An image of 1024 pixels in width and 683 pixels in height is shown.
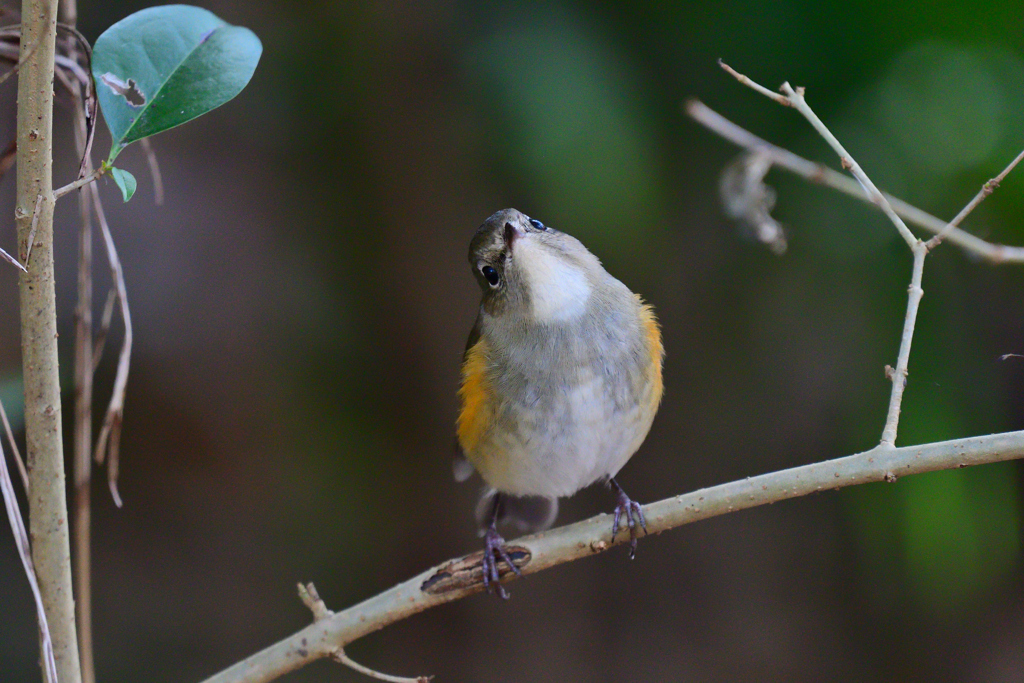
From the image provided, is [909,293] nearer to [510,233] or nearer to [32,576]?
[510,233]

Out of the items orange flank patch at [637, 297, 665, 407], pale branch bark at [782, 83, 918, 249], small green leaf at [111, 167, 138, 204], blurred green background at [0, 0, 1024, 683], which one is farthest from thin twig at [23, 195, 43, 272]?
blurred green background at [0, 0, 1024, 683]

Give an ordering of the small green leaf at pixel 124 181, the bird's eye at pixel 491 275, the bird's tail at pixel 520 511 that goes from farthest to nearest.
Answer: the bird's tail at pixel 520 511, the bird's eye at pixel 491 275, the small green leaf at pixel 124 181

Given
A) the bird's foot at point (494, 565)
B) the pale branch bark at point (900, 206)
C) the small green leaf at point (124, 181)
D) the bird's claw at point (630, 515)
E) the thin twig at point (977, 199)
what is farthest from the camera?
the bird's claw at point (630, 515)

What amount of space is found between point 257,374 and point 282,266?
0.49 meters

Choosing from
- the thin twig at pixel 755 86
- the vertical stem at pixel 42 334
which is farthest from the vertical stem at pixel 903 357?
the vertical stem at pixel 42 334

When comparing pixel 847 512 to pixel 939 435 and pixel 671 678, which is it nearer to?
pixel 939 435

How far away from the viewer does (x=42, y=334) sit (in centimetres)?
110

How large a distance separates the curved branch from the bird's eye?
0.65 metres

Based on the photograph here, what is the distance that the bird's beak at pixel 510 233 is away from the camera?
6.73ft

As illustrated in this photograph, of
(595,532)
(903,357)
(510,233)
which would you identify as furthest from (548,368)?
(903,357)

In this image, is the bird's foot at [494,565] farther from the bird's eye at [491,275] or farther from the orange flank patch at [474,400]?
the bird's eye at [491,275]

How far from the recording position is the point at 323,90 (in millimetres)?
3521

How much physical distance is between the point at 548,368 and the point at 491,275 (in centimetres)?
28

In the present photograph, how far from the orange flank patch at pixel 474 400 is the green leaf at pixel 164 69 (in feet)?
3.39
